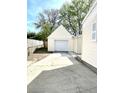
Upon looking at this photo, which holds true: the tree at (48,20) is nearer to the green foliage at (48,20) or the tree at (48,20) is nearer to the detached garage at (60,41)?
the green foliage at (48,20)

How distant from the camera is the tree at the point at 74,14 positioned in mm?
31114

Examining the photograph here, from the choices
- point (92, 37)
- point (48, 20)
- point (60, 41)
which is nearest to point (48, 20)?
point (48, 20)

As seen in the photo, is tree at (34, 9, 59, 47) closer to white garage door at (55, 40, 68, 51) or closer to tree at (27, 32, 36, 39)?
tree at (27, 32, 36, 39)

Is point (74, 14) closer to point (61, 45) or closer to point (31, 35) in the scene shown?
point (61, 45)

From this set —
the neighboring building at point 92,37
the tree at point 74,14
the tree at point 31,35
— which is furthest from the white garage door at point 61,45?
the neighboring building at point 92,37

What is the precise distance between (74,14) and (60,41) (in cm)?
717

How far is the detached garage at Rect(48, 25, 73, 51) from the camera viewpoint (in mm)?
26719

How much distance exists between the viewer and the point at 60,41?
27.0 m

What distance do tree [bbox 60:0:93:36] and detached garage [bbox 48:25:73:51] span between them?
4.72 metres

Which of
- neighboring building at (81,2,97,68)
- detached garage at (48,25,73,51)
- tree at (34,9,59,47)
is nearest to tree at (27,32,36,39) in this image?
tree at (34,9,59,47)

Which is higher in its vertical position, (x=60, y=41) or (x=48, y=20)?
(x=48, y=20)
